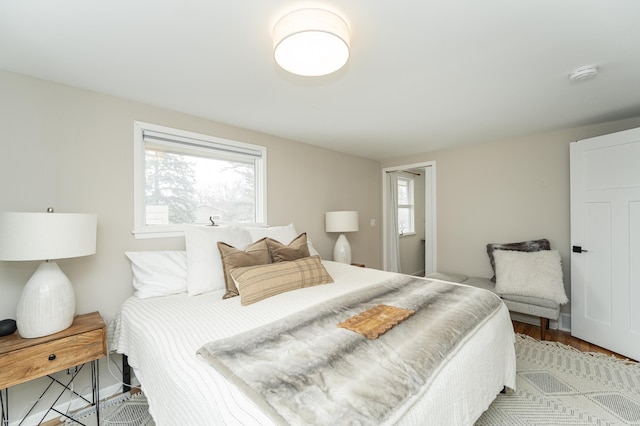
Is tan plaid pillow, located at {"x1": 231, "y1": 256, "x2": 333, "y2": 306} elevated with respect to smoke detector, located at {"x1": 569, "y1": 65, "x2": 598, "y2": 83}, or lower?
lower

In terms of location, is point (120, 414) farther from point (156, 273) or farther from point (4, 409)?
point (156, 273)

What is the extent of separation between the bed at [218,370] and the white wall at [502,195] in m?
1.95

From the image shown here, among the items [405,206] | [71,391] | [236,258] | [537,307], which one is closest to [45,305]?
[71,391]

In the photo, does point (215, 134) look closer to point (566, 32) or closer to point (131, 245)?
point (131, 245)

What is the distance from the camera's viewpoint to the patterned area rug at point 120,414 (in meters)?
1.74

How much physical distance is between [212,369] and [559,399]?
2.38 metres

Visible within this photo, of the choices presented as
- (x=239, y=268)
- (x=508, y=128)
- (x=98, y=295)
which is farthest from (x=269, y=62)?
(x=508, y=128)

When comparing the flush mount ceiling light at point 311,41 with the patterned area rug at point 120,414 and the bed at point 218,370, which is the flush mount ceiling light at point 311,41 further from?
the patterned area rug at point 120,414

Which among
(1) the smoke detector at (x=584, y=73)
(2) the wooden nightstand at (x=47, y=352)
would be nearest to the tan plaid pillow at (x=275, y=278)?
(2) the wooden nightstand at (x=47, y=352)

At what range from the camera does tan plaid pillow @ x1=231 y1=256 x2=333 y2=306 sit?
1.83 meters

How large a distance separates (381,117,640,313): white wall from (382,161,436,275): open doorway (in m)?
0.13

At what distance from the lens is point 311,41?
1315mm

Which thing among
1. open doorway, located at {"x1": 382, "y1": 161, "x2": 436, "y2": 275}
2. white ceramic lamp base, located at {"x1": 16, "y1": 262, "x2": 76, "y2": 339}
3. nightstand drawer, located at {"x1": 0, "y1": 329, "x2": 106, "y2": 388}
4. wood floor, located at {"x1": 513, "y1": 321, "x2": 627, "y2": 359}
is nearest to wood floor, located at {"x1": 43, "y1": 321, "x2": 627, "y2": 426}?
wood floor, located at {"x1": 513, "y1": 321, "x2": 627, "y2": 359}

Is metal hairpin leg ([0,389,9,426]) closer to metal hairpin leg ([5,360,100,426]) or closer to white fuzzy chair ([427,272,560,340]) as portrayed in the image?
metal hairpin leg ([5,360,100,426])
